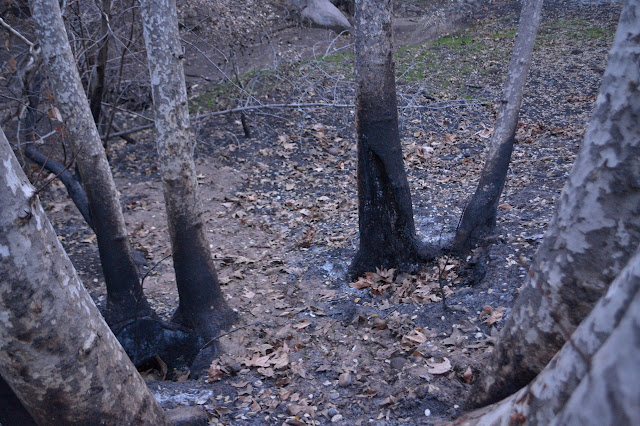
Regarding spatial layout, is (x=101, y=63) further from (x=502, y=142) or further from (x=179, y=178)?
(x=502, y=142)

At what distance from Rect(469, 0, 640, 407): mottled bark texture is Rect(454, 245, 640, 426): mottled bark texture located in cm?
42

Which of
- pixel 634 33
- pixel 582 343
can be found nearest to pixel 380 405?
pixel 582 343

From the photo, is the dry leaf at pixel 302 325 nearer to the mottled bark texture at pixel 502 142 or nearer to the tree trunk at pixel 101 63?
the mottled bark texture at pixel 502 142

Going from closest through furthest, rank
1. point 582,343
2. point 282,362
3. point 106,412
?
point 582,343 → point 106,412 → point 282,362

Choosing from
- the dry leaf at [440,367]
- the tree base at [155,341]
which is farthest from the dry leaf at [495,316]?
the tree base at [155,341]

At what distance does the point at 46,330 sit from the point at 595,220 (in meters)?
2.33

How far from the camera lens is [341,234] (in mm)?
6660

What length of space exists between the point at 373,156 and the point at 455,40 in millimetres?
11070

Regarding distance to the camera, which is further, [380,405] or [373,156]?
[373,156]

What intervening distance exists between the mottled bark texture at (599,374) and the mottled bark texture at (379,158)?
10.8 feet

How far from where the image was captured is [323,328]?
184 inches

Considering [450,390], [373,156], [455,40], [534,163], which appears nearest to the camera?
[450,390]

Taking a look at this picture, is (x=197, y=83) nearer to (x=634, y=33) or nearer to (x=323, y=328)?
(x=323, y=328)

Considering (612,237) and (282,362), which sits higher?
(612,237)
